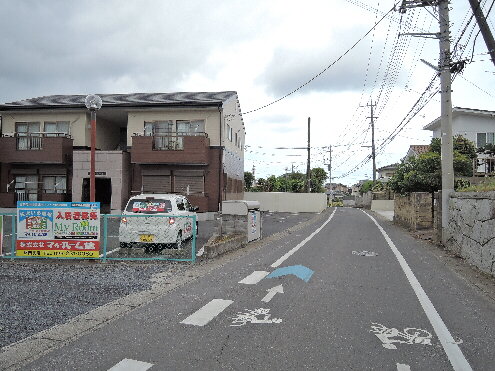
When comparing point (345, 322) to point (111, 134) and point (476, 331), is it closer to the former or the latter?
point (476, 331)

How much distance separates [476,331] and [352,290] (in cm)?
236

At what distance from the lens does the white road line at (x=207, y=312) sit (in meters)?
5.45

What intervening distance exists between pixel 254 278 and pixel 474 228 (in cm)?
616

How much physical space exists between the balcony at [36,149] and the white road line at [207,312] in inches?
874

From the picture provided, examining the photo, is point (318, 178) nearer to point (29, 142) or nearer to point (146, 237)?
→ point (29, 142)

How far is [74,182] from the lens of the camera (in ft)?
83.8

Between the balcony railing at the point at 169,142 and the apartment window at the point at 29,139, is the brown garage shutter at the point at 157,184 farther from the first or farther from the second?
the apartment window at the point at 29,139

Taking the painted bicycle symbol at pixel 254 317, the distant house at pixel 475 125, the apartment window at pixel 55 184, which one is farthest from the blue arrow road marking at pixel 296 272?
the distant house at pixel 475 125

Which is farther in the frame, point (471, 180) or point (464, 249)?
point (471, 180)

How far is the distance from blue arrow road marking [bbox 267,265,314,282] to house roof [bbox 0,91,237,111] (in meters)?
17.2

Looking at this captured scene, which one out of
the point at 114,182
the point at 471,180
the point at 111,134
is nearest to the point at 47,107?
the point at 111,134

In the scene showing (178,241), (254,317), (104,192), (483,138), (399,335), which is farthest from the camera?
(483,138)

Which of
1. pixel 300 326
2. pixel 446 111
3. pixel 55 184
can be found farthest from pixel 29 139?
pixel 300 326

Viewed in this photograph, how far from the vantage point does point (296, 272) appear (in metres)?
8.96
